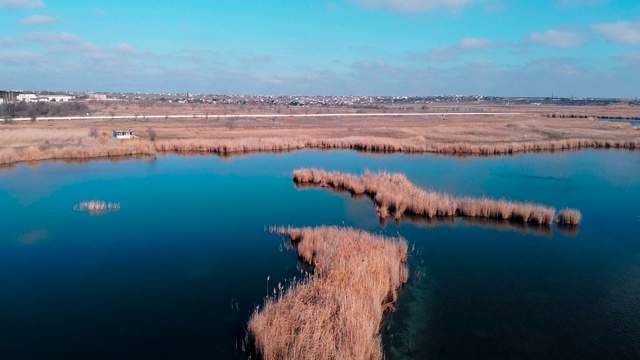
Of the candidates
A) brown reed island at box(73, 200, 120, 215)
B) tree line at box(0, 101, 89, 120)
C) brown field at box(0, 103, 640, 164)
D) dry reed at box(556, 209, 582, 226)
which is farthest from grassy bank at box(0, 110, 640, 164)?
dry reed at box(556, 209, 582, 226)

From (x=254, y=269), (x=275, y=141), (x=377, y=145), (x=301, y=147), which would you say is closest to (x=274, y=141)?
(x=275, y=141)

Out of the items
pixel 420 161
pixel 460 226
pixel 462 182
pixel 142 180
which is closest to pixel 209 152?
pixel 142 180

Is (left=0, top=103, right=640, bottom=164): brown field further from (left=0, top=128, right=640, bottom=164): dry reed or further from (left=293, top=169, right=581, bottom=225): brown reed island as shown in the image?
(left=293, top=169, right=581, bottom=225): brown reed island

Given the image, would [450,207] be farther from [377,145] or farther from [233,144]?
[233,144]

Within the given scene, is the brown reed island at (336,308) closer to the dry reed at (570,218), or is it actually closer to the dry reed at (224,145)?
the dry reed at (570,218)

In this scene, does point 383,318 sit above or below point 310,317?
below

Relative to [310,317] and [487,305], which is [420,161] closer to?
[487,305]

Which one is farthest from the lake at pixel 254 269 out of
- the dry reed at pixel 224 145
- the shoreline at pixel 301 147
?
the dry reed at pixel 224 145
